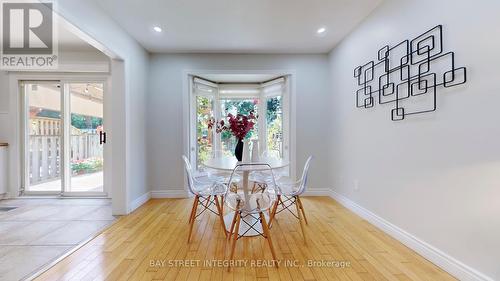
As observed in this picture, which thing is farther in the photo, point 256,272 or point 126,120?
point 126,120

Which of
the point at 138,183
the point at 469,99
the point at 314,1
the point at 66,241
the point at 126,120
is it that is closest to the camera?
the point at 469,99

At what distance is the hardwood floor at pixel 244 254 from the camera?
1847 millimetres

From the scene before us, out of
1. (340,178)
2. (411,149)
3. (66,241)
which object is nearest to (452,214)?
(411,149)

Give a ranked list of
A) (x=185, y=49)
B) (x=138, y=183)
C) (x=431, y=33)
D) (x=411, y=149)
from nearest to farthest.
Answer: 1. (x=431, y=33)
2. (x=411, y=149)
3. (x=138, y=183)
4. (x=185, y=49)

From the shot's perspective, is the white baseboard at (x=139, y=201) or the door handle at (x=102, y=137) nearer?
the white baseboard at (x=139, y=201)

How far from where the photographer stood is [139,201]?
12.0ft

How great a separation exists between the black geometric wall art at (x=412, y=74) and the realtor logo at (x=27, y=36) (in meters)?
3.20

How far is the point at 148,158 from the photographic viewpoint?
4.07 metres

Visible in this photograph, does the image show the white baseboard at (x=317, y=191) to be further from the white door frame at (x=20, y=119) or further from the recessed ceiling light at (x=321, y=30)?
the white door frame at (x=20, y=119)

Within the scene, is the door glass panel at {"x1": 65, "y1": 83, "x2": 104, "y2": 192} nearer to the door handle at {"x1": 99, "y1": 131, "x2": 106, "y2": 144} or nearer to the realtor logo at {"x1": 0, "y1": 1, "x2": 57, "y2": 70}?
the door handle at {"x1": 99, "y1": 131, "x2": 106, "y2": 144}

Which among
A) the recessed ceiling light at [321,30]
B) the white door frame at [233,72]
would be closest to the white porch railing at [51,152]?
the white door frame at [233,72]

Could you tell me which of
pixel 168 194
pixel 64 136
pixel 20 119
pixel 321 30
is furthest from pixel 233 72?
pixel 20 119

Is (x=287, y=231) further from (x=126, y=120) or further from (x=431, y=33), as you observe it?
(x=126, y=120)

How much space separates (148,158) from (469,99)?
4.12 m
